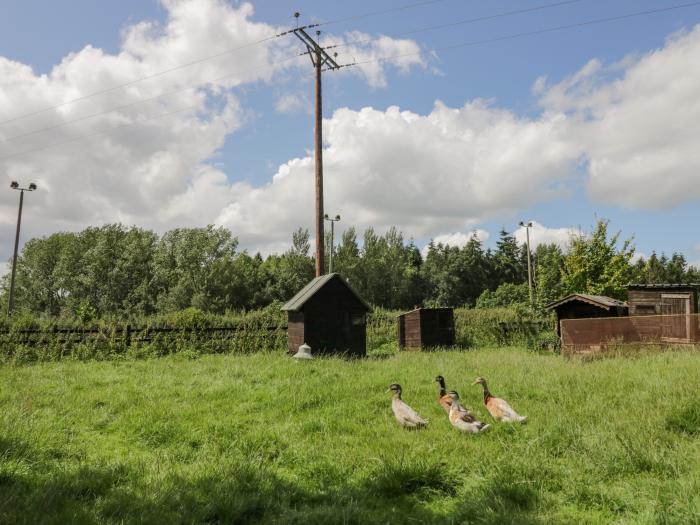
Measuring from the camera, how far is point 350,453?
22.6ft

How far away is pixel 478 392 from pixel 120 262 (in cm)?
5842

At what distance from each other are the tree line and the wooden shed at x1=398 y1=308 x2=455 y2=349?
31.0 metres

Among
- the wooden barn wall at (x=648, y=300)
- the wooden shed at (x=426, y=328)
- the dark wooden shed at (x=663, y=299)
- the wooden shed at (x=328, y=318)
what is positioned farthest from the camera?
the wooden shed at (x=426, y=328)

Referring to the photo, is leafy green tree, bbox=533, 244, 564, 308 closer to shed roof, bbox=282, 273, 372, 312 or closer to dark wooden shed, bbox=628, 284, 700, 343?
dark wooden shed, bbox=628, 284, 700, 343

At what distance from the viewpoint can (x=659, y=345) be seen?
15.7 m

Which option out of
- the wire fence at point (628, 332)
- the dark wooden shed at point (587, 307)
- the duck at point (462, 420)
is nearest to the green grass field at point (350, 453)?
the duck at point (462, 420)

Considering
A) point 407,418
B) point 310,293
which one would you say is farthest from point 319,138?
point 407,418

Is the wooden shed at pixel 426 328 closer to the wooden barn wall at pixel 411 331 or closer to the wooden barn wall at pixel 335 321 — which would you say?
the wooden barn wall at pixel 411 331

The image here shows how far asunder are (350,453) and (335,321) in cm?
1287

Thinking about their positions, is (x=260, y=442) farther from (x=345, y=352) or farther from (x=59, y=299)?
(x=59, y=299)

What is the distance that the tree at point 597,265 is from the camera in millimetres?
31141

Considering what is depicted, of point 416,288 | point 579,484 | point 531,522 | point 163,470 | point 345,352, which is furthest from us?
point 416,288

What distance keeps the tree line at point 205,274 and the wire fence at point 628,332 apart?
120 feet

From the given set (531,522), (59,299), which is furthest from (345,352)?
(59,299)
